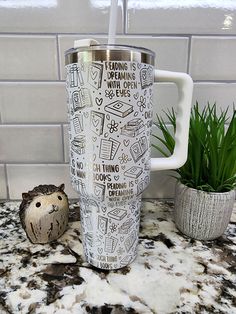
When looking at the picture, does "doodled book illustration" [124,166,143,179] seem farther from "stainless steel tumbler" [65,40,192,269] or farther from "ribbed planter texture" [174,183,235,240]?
"ribbed planter texture" [174,183,235,240]

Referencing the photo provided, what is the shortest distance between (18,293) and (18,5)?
447 mm

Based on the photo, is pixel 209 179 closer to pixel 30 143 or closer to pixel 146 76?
pixel 146 76

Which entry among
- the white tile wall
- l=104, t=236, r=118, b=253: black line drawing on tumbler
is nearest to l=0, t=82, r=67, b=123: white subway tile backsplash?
the white tile wall

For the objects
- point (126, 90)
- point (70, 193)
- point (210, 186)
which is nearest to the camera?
point (126, 90)

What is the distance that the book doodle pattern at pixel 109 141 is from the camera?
0.27 m

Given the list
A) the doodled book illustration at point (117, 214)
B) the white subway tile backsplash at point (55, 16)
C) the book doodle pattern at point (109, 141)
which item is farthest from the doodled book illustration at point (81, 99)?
the white subway tile backsplash at point (55, 16)

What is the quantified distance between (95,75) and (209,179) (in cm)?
24

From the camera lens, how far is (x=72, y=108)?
298 mm

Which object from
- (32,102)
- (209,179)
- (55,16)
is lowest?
(209,179)

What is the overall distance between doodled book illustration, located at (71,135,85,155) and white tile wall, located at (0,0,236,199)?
207 millimetres

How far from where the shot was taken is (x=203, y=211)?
389 mm

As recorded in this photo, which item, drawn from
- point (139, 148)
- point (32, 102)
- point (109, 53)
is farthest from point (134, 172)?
point (32, 102)

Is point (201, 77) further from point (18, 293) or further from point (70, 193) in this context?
point (18, 293)

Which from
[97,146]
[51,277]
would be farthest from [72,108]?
[51,277]
